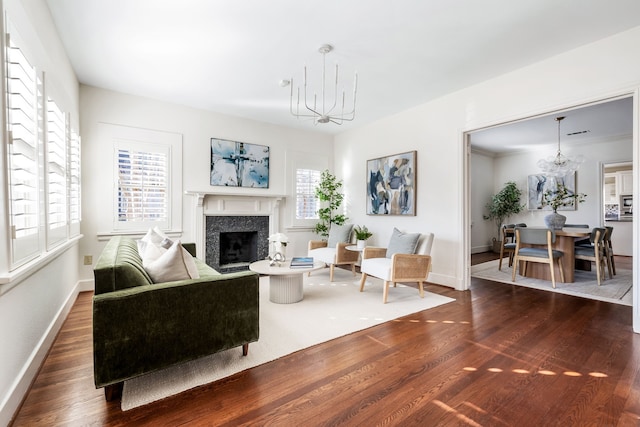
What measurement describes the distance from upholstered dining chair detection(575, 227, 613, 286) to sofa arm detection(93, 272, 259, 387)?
4.80 meters

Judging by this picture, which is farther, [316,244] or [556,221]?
[316,244]

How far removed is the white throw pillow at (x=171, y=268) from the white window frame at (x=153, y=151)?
247 centimetres

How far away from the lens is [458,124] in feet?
13.1

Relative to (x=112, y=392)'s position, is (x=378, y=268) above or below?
above

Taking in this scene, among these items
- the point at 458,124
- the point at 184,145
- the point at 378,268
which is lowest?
the point at 378,268

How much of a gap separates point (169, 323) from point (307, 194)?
4161 millimetres

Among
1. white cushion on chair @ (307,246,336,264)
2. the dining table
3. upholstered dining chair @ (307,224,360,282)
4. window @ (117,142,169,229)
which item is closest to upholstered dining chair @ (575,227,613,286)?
the dining table

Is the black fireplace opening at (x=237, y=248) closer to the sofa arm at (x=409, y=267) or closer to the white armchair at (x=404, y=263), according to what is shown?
the white armchair at (x=404, y=263)

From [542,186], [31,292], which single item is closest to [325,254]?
[31,292]

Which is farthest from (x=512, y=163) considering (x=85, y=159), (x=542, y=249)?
(x=85, y=159)

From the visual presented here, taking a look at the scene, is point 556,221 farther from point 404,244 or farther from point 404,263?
point 404,263

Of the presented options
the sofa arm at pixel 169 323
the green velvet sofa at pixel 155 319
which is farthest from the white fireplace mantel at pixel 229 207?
the sofa arm at pixel 169 323

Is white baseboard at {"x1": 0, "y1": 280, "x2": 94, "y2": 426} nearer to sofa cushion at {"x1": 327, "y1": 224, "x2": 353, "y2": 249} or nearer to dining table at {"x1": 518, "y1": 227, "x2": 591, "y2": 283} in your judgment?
sofa cushion at {"x1": 327, "y1": 224, "x2": 353, "y2": 249}

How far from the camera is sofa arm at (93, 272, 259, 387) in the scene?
1594mm
